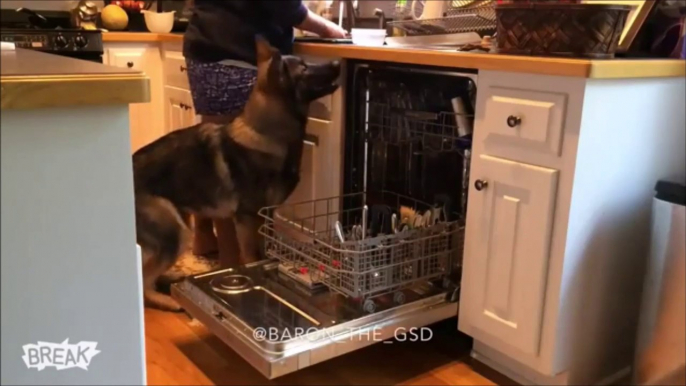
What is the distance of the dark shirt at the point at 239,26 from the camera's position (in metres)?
2.13

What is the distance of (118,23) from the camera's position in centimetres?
315

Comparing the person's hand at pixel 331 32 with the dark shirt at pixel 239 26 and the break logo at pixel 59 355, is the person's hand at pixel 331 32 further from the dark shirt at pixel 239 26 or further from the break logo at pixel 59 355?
the break logo at pixel 59 355

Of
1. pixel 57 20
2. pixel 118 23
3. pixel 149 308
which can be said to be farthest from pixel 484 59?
pixel 57 20

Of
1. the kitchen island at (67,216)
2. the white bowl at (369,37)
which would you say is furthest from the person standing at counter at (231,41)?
the kitchen island at (67,216)

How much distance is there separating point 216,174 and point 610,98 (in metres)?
1.22

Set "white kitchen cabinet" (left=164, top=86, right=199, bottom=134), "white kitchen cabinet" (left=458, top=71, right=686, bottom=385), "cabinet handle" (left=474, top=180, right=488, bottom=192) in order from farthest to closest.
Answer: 1. "white kitchen cabinet" (left=164, top=86, right=199, bottom=134)
2. "cabinet handle" (left=474, top=180, right=488, bottom=192)
3. "white kitchen cabinet" (left=458, top=71, right=686, bottom=385)

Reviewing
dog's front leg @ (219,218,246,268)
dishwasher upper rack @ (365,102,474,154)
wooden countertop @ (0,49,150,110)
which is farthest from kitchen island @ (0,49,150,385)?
dog's front leg @ (219,218,246,268)

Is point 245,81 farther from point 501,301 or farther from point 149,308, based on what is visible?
point 501,301

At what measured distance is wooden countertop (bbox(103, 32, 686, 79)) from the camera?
1393mm

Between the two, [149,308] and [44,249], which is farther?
[149,308]

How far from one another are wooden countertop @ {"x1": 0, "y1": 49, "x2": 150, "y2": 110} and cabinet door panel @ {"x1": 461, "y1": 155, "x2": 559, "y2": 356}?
104 centimetres

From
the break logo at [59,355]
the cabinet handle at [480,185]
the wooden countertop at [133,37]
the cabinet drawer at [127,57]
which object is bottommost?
the break logo at [59,355]

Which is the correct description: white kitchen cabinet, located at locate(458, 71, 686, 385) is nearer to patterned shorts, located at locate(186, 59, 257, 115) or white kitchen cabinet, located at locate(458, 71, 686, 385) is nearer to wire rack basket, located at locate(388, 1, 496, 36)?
wire rack basket, located at locate(388, 1, 496, 36)

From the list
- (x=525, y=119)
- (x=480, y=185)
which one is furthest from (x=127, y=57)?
(x=525, y=119)
